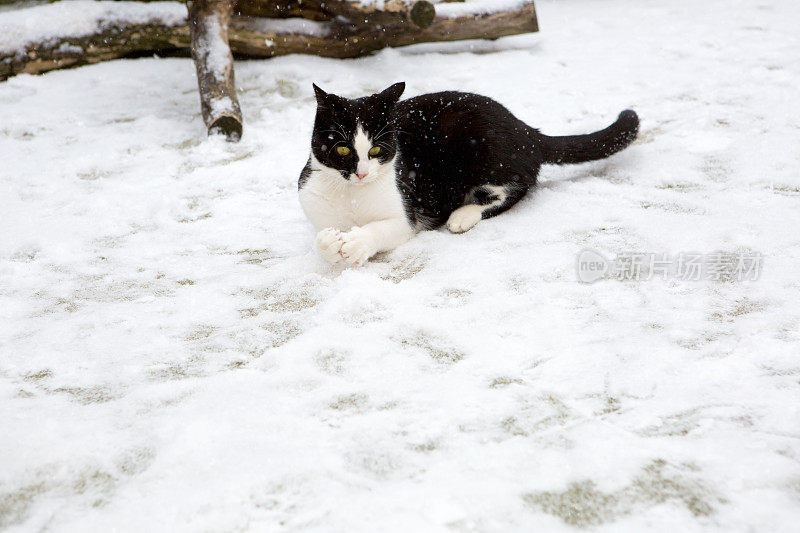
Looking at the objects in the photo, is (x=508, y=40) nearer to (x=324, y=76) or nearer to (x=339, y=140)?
(x=324, y=76)

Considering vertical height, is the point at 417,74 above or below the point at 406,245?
above

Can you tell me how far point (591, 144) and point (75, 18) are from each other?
4.09m

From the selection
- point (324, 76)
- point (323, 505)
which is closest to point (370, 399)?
point (323, 505)

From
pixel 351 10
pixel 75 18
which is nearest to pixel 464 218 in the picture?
pixel 351 10

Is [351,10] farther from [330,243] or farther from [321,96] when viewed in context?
[330,243]

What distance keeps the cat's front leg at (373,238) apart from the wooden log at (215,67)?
1.68 metres

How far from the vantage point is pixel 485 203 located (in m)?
3.19

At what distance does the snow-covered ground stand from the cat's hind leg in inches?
2.7

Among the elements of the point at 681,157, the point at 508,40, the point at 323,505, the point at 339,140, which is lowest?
the point at 323,505

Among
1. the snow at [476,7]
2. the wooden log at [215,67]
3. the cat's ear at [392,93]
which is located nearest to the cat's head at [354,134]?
the cat's ear at [392,93]

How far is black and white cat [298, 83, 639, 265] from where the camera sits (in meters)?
2.68

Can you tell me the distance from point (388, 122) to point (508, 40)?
12.3 ft

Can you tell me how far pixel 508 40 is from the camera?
602 centimetres

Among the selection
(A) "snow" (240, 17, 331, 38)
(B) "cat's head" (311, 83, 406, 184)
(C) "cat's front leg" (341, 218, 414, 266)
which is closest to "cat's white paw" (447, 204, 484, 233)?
(C) "cat's front leg" (341, 218, 414, 266)
